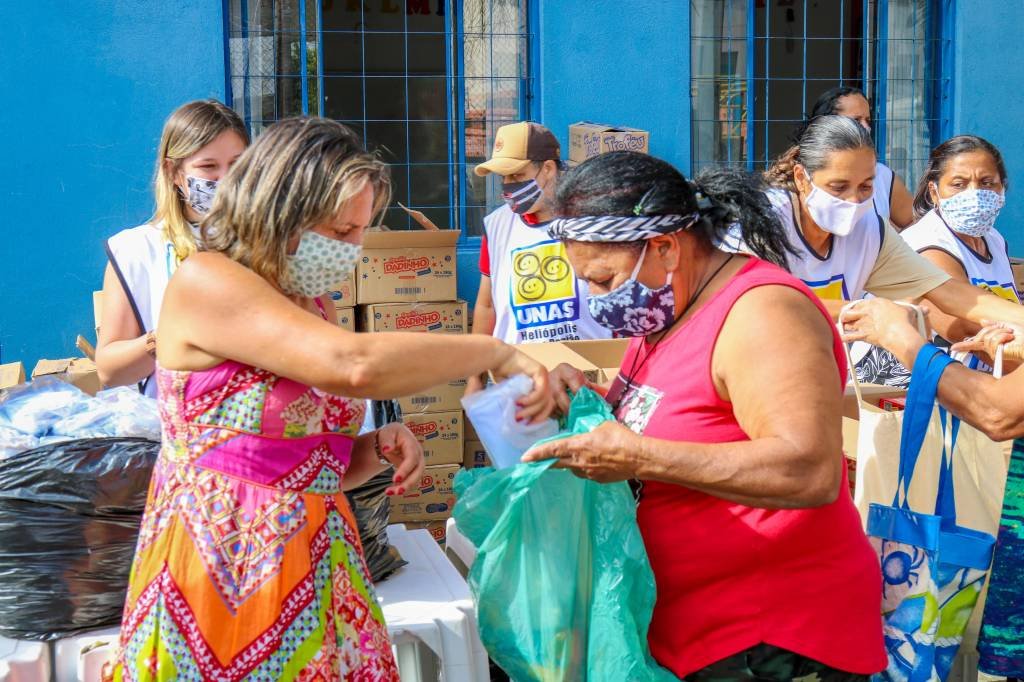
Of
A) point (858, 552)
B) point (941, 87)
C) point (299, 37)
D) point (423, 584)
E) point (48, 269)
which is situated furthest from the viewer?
point (941, 87)

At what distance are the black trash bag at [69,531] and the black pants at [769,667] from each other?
1496mm

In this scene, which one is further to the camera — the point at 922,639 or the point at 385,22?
the point at 385,22

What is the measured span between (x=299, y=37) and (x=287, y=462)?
4977 millimetres

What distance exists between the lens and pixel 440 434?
5.78 m

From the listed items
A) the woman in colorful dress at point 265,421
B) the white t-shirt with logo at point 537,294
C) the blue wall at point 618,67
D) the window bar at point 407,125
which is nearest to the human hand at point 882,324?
the woman in colorful dress at point 265,421

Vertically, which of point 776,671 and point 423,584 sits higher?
point 776,671

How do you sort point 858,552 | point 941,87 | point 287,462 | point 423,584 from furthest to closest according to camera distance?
point 941,87 < point 423,584 < point 858,552 < point 287,462

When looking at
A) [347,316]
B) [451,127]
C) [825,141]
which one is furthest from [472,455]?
[825,141]

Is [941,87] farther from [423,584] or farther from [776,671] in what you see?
[776,671]

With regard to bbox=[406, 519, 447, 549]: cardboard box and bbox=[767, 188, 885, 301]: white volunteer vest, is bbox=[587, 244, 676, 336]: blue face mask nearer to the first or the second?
bbox=[767, 188, 885, 301]: white volunteer vest

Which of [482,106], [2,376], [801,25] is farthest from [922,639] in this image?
[801,25]

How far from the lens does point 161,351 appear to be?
2.02 metres

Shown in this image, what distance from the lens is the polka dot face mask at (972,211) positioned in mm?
4527

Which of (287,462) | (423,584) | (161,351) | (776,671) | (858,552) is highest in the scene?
(161,351)
